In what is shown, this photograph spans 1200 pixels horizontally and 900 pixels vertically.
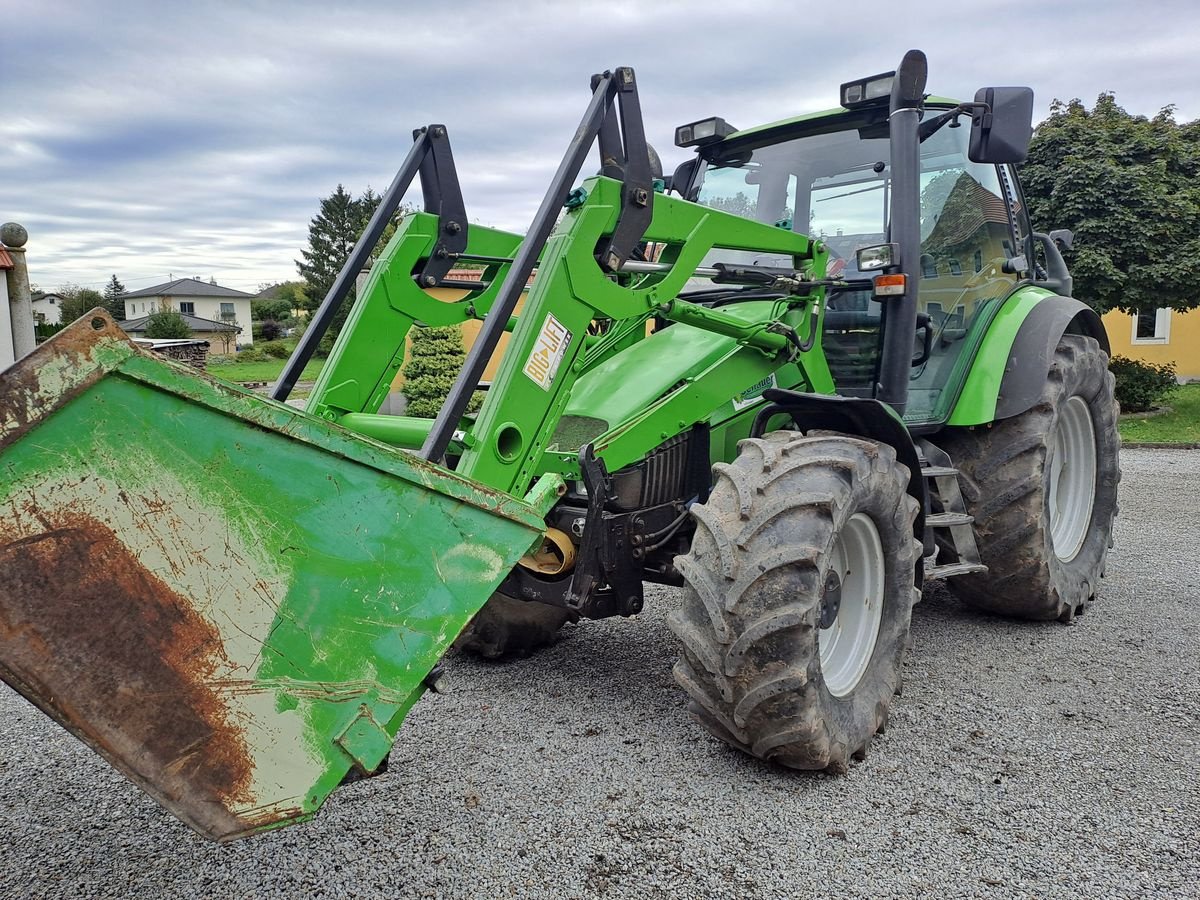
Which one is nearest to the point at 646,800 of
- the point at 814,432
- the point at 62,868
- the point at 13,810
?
the point at 814,432

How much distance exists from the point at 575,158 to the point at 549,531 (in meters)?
1.33

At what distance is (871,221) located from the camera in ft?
14.4

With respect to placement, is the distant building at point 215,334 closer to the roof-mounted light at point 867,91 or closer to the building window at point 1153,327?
the building window at point 1153,327

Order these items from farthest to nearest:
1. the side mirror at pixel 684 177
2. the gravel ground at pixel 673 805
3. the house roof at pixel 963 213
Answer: the side mirror at pixel 684 177 → the house roof at pixel 963 213 → the gravel ground at pixel 673 805

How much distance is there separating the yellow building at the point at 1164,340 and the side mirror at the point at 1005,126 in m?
18.1

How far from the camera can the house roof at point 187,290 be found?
82125 mm

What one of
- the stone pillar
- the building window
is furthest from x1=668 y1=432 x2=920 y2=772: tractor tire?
the building window

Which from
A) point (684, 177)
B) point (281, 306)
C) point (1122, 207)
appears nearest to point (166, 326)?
point (281, 306)

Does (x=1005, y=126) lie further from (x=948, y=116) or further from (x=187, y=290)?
(x=187, y=290)

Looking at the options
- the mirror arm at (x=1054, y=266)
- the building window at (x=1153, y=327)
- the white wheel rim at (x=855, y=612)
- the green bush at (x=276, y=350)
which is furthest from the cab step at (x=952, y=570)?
the green bush at (x=276, y=350)

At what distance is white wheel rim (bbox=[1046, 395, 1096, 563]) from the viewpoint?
5.38 meters

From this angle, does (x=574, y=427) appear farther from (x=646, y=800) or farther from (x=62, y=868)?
(x=62, y=868)

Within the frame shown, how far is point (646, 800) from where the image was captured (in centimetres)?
310

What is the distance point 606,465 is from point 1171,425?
43.1 feet
